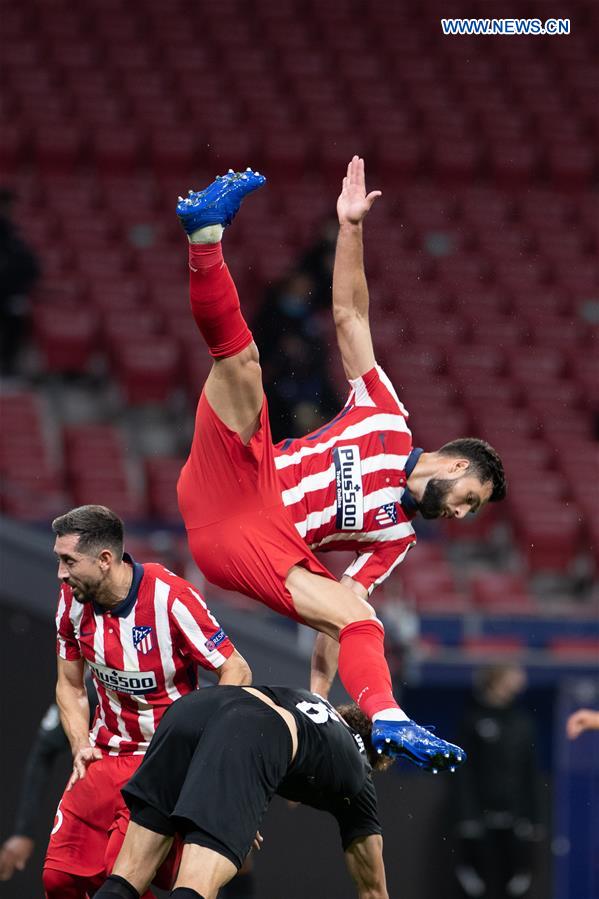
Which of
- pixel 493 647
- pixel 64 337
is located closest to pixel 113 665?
pixel 493 647

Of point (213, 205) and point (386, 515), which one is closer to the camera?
point (213, 205)

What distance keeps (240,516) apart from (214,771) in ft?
3.78

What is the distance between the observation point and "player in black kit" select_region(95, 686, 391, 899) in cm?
386

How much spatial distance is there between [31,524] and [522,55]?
836 centimetres

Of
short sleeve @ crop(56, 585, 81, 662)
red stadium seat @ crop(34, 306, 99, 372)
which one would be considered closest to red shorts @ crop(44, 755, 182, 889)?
short sleeve @ crop(56, 585, 81, 662)

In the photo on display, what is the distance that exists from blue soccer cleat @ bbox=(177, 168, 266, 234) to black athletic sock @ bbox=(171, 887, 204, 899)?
182cm

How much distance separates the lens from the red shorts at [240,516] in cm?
482

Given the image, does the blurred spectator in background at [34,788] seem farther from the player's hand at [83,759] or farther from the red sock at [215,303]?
the red sock at [215,303]

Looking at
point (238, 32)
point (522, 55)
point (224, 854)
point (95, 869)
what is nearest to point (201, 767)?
point (224, 854)

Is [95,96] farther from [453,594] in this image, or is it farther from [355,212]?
[355,212]

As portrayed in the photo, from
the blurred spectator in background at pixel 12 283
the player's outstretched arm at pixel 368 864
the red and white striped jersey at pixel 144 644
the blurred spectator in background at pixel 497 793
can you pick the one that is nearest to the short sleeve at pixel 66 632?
the red and white striped jersey at pixel 144 644

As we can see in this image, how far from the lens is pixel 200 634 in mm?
4742

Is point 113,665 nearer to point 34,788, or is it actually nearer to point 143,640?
point 143,640

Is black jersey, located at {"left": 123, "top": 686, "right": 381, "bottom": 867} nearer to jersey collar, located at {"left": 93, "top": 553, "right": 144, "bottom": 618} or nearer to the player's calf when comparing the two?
jersey collar, located at {"left": 93, "top": 553, "right": 144, "bottom": 618}
